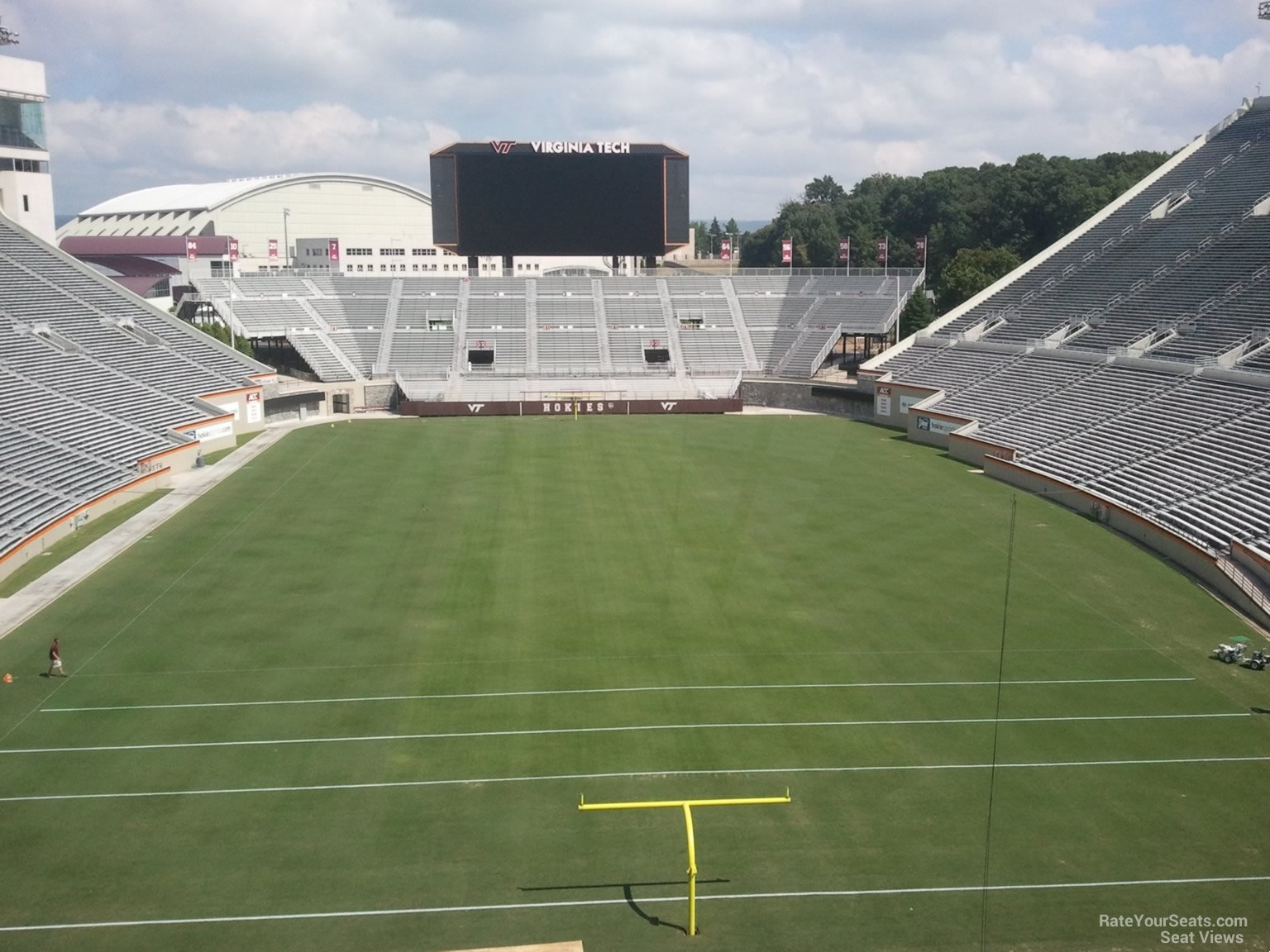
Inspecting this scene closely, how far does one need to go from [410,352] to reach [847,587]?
4720cm

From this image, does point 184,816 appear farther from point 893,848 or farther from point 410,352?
point 410,352

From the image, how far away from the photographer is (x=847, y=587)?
26.7 meters

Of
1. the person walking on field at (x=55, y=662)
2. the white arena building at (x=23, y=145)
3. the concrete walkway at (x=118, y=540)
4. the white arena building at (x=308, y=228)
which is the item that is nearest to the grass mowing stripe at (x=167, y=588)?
the person walking on field at (x=55, y=662)

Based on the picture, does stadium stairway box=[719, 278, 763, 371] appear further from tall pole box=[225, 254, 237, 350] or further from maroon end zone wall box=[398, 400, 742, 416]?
tall pole box=[225, 254, 237, 350]

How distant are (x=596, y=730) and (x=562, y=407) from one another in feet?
144

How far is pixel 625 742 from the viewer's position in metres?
18.1

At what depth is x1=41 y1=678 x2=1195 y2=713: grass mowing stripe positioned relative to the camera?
1961 cm

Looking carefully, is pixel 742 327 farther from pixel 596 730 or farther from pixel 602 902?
pixel 602 902

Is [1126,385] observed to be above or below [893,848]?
above

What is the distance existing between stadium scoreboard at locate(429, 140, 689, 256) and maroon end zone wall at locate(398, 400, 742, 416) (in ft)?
42.4

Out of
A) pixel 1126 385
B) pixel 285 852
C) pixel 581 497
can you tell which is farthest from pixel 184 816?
pixel 1126 385

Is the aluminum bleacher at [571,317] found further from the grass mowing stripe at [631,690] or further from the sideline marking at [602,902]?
the sideline marking at [602,902]

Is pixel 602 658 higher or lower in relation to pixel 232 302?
lower


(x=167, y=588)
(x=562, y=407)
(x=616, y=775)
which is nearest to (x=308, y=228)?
(x=562, y=407)
